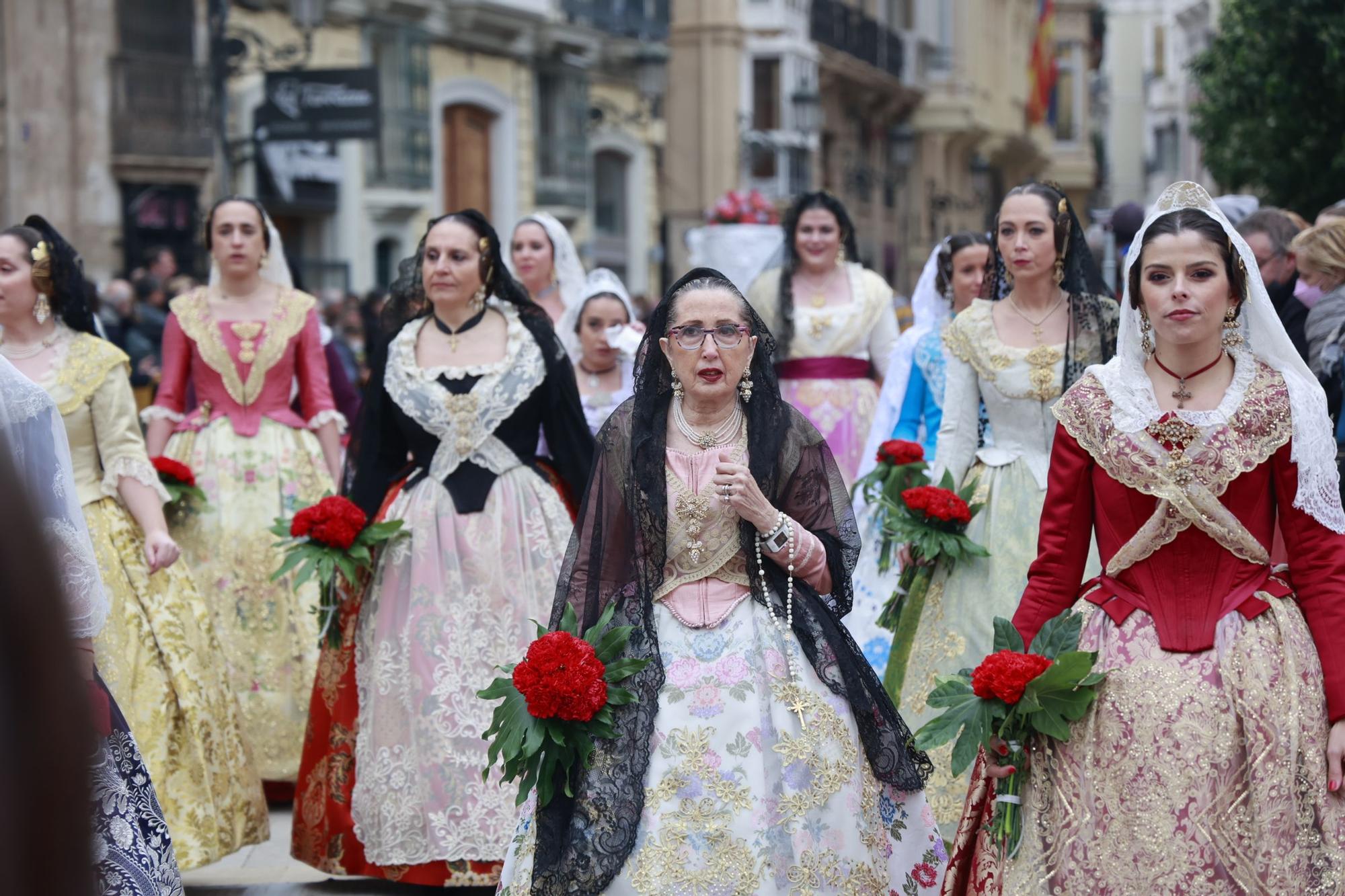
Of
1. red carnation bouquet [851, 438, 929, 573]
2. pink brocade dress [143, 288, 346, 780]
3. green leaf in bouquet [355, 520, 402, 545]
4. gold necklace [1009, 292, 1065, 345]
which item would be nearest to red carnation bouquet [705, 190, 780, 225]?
pink brocade dress [143, 288, 346, 780]

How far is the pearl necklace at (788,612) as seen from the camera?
4.54 metres

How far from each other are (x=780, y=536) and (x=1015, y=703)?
748 mm

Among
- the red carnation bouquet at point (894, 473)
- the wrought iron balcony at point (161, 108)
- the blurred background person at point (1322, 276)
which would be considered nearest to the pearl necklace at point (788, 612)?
the red carnation bouquet at point (894, 473)

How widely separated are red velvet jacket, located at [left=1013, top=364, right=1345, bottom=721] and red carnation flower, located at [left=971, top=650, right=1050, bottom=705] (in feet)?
0.86

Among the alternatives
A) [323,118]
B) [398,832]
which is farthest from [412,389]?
[323,118]

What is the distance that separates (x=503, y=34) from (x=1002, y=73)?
27.2 m

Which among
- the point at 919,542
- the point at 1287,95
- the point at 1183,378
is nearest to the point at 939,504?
the point at 919,542

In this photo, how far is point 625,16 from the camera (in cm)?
2842

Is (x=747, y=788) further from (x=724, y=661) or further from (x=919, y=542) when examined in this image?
(x=919, y=542)

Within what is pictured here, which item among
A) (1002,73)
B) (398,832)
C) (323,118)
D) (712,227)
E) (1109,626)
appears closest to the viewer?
(1109,626)

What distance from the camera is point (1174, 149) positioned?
5444 centimetres

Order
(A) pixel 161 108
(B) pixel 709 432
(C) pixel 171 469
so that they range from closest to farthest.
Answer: (B) pixel 709 432, (C) pixel 171 469, (A) pixel 161 108

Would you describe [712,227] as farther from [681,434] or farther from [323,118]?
[681,434]

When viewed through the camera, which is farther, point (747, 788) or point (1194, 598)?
point (747, 788)
